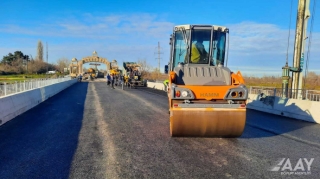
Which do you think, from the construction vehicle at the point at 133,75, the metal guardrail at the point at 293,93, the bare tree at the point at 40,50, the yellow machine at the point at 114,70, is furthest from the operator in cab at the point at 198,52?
the bare tree at the point at 40,50

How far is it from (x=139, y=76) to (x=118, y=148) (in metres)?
31.0

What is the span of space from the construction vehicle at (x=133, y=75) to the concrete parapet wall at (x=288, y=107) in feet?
76.4

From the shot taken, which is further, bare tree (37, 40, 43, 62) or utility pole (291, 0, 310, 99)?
bare tree (37, 40, 43, 62)

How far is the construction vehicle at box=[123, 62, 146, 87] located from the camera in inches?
1409

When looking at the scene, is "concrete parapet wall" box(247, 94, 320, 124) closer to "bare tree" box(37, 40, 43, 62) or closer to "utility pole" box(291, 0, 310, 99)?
"utility pole" box(291, 0, 310, 99)

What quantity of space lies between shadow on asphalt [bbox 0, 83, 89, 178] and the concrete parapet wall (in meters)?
8.22

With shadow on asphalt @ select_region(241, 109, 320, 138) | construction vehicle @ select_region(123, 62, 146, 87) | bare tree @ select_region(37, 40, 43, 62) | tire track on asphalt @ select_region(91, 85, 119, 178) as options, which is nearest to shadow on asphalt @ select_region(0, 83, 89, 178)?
tire track on asphalt @ select_region(91, 85, 119, 178)

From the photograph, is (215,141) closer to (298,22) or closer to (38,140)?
(38,140)

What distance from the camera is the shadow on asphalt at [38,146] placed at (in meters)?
4.62

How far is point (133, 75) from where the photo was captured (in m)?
36.7

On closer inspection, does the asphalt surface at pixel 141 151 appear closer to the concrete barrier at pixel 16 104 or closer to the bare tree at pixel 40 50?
the concrete barrier at pixel 16 104

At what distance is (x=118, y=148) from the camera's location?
5957 mm

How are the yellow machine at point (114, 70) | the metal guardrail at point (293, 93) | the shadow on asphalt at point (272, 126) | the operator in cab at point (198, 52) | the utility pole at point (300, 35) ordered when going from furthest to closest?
1. the yellow machine at point (114, 70)
2. the utility pole at point (300, 35)
3. the metal guardrail at point (293, 93)
4. the operator in cab at point (198, 52)
5. the shadow on asphalt at point (272, 126)

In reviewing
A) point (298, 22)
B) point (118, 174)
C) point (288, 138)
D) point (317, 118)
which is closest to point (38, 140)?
point (118, 174)
